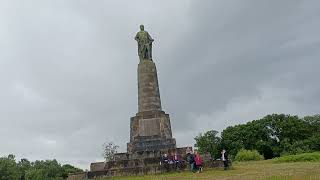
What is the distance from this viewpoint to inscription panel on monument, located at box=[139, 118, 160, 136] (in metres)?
32.6

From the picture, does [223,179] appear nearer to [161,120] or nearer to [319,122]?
[161,120]

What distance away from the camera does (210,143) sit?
3425 inches

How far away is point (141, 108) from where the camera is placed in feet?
111

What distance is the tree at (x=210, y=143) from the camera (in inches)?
3366

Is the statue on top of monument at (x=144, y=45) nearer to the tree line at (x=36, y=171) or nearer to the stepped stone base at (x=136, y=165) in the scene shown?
the stepped stone base at (x=136, y=165)

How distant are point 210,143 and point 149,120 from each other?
5527 centimetres

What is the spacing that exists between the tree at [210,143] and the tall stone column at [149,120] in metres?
51.2

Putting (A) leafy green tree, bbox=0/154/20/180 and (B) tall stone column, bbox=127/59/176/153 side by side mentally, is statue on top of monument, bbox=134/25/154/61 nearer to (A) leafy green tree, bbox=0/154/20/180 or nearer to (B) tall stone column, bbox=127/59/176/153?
(B) tall stone column, bbox=127/59/176/153

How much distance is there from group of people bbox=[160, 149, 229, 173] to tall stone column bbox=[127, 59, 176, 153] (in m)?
2.85

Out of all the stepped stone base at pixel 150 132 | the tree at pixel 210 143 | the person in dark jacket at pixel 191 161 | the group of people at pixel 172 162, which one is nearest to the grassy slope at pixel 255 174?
the person in dark jacket at pixel 191 161

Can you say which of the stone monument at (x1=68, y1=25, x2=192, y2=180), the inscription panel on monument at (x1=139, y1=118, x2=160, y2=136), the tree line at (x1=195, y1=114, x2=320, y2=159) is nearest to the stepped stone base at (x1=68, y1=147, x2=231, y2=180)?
the stone monument at (x1=68, y1=25, x2=192, y2=180)

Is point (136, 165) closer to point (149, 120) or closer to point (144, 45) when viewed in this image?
point (149, 120)

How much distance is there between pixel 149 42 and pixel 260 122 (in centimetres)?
5210

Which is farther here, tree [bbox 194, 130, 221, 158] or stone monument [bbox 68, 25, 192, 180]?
tree [bbox 194, 130, 221, 158]
